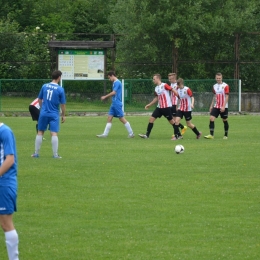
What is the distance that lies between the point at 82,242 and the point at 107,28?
141ft

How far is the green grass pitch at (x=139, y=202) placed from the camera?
8000 mm

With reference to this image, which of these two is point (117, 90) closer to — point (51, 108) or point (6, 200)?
point (51, 108)

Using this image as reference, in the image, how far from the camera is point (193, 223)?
9188mm

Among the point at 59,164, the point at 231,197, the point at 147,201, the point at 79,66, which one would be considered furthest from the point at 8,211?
the point at 79,66

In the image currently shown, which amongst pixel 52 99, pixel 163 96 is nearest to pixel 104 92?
pixel 163 96

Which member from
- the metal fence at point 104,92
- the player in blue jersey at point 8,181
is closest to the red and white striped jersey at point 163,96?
the metal fence at point 104,92

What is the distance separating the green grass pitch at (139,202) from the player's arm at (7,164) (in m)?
1.32

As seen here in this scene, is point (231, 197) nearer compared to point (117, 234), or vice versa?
point (117, 234)

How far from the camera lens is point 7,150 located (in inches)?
264

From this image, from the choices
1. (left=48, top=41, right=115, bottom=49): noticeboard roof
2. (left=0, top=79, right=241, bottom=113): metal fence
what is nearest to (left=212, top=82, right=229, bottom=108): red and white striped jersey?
(left=0, top=79, right=241, bottom=113): metal fence

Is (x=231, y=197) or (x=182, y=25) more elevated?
(x=182, y=25)

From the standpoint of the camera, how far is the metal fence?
34781 mm

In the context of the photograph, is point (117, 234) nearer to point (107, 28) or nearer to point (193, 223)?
point (193, 223)

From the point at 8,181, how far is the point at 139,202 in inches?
163
